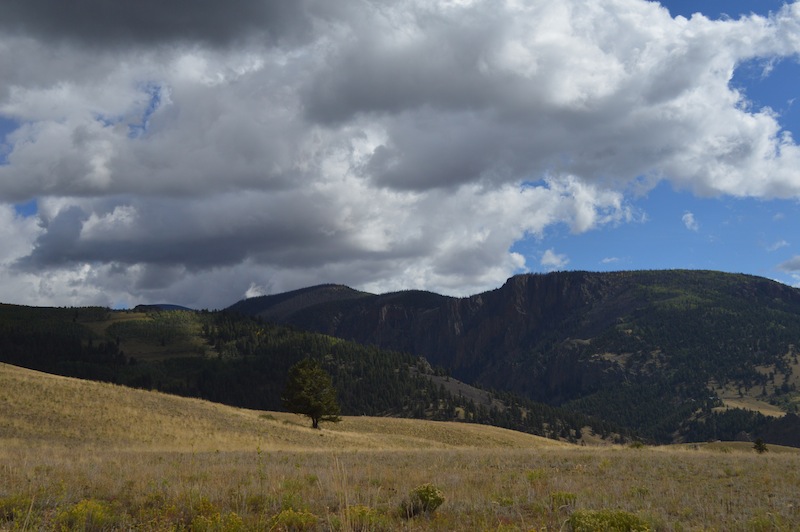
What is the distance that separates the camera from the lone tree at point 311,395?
194ft

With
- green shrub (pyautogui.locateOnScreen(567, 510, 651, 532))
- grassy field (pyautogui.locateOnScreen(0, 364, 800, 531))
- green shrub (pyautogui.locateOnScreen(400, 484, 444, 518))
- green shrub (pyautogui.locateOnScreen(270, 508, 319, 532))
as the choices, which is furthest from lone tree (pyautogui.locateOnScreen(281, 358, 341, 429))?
green shrub (pyautogui.locateOnScreen(567, 510, 651, 532))

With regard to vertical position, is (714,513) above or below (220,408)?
above

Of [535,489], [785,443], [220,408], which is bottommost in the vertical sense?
[785,443]

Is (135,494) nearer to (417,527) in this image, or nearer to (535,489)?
(417,527)

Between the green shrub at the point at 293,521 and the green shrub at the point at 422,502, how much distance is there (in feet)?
6.63

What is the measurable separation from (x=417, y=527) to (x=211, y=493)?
4.99 m

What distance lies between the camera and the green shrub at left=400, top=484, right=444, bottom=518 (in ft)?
35.9

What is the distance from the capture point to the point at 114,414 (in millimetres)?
40406

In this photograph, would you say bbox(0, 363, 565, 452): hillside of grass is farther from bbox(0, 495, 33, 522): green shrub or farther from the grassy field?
bbox(0, 495, 33, 522): green shrub

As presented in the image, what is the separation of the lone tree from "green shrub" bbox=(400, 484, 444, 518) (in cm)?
4905

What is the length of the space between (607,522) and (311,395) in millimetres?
52895

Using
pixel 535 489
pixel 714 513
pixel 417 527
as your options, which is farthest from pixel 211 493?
pixel 714 513

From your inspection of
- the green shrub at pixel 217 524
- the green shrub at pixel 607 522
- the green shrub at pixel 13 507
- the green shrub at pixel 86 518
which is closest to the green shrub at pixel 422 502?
the green shrub at pixel 607 522

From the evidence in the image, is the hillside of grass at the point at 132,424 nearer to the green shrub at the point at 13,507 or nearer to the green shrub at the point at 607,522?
the green shrub at the point at 13,507
